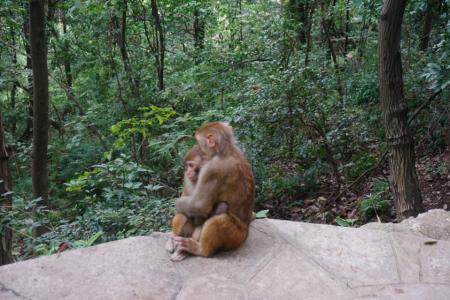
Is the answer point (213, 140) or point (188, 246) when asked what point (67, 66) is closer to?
point (213, 140)

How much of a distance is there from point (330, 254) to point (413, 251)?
0.67 meters

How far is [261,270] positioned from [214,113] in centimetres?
454

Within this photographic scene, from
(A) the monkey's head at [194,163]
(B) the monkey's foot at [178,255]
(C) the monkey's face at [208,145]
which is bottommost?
(B) the monkey's foot at [178,255]

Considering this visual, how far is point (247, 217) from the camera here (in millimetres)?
3719

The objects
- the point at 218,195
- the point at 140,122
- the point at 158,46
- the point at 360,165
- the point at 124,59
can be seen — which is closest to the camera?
the point at 218,195

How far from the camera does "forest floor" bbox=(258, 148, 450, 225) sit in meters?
7.12

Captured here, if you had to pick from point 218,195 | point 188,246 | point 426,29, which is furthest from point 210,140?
point 426,29

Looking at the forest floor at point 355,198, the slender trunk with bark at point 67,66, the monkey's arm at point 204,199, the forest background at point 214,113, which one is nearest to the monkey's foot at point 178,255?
the monkey's arm at point 204,199

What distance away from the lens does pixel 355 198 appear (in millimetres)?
7734

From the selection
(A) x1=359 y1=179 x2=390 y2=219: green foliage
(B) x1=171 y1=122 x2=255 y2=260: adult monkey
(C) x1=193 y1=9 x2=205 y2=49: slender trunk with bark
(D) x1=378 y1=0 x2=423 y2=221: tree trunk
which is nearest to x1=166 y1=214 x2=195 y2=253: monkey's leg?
(B) x1=171 y1=122 x2=255 y2=260: adult monkey

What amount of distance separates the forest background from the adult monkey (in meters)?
1.59

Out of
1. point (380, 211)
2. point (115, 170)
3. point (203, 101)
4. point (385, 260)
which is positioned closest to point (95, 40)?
point (203, 101)

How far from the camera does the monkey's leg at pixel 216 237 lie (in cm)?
352

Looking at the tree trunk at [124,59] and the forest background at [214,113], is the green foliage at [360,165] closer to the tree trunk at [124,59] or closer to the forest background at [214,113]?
the forest background at [214,113]
